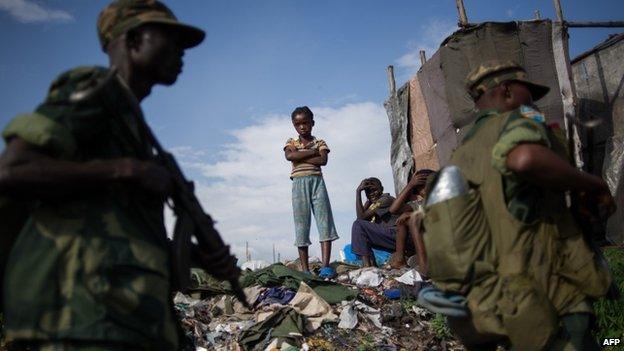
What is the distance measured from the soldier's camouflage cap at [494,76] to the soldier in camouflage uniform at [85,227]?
1580 millimetres

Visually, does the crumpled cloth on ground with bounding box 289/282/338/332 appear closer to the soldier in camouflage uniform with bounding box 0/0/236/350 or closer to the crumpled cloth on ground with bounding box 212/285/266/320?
the crumpled cloth on ground with bounding box 212/285/266/320

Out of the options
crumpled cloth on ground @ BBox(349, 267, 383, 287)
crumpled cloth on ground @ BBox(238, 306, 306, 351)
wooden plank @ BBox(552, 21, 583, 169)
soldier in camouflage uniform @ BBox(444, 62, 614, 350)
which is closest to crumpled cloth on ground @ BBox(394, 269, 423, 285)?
crumpled cloth on ground @ BBox(349, 267, 383, 287)

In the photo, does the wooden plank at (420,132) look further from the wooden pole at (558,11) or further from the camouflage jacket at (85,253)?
the camouflage jacket at (85,253)

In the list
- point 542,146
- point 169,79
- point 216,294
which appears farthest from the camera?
point 216,294

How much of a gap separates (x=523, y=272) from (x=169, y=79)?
1.59m

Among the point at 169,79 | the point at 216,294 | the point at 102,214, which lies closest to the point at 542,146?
the point at 169,79

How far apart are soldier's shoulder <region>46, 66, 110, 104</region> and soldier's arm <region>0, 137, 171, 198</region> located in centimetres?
17

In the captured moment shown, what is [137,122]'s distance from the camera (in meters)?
1.52

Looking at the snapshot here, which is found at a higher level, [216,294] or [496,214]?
[496,214]

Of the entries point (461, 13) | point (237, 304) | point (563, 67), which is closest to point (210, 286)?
point (237, 304)

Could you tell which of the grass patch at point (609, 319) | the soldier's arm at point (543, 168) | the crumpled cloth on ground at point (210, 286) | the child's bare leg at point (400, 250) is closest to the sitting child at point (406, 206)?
the child's bare leg at point (400, 250)

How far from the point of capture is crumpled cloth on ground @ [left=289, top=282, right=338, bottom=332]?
487 centimetres

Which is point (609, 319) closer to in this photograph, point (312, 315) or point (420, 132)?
point (312, 315)

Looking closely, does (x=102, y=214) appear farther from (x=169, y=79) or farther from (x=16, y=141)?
(x=169, y=79)
